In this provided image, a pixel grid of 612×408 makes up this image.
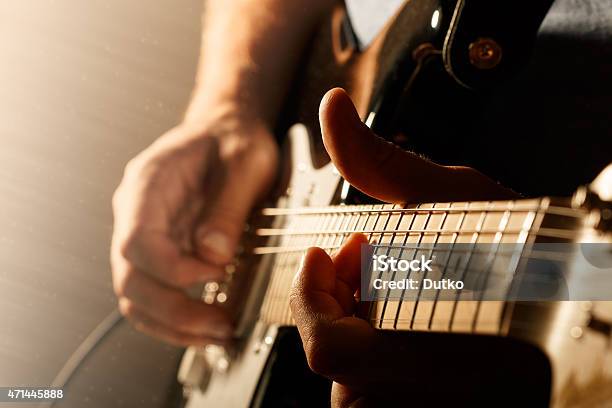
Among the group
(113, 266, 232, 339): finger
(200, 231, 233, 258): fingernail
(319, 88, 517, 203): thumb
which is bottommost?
(113, 266, 232, 339): finger

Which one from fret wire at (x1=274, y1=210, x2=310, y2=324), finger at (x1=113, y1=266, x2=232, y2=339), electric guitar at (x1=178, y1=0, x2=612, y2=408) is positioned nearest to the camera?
electric guitar at (x1=178, y1=0, x2=612, y2=408)

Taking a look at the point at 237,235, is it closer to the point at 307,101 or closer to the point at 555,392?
the point at 307,101

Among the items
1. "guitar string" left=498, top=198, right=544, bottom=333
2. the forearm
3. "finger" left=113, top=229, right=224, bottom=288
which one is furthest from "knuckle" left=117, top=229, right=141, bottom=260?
"guitar string" left=498, top=198, right=544, bottom=333

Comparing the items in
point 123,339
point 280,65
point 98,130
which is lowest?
point 123,339

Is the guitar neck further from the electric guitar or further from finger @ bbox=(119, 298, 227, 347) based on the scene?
finger @ bbox=(119, 298, 227, 347)

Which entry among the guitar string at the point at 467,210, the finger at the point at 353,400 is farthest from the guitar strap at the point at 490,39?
the finger at the point at 353,400

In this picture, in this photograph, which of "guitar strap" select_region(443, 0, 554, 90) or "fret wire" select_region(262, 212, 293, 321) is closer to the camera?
"guitar strap" select_region(443, 0, 554, 90)

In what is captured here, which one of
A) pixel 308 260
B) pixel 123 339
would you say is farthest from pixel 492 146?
pixel 123 339

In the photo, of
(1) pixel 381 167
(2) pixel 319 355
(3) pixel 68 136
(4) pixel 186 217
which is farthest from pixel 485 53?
(3) pixel 68 136

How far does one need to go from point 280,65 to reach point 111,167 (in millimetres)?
241

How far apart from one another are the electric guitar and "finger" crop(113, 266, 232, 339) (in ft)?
0.05

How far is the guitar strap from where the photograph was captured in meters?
0.46

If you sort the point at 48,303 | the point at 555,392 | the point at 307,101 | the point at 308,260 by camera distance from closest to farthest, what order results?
the point at 555,392
the point at 308,260
the point at 307,101
the point at 48,303

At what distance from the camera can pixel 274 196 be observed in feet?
2.18
